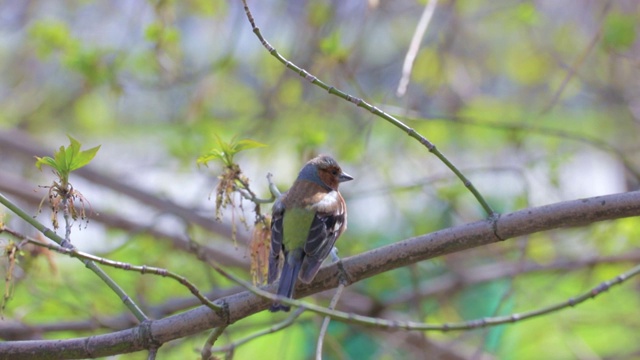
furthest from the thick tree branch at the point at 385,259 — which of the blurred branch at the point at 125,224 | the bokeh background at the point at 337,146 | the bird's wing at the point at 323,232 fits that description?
the blurred branch at the point at 125,224

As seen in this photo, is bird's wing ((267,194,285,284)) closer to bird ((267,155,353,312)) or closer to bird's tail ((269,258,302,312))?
bird ((267,155,353,312))

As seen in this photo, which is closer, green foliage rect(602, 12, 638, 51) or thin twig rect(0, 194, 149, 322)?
thin twig rect(0, 194, 149, 322)

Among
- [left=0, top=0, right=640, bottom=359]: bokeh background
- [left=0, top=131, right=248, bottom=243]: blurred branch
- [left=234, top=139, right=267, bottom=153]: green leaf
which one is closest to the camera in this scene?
[left=234, top=139, right=267, bottom=153]: green leaf

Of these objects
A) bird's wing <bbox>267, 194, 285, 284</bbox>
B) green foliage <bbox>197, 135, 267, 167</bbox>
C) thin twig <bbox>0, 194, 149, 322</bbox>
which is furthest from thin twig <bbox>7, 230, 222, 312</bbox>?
bird's wing <bbox>267, 194, 285, 284</bbox>

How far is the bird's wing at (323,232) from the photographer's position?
3.55m

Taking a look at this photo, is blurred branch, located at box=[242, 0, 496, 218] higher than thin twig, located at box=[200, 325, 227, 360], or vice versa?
blurred branch, located at box=[242, 0, 496, 218]

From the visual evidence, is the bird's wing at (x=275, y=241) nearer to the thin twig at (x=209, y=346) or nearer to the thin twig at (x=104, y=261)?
the thin twig at (x=209, y=346)

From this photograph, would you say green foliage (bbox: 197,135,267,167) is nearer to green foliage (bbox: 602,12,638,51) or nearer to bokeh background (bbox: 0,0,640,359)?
bokeh background (bbox: 0,0,640,359)

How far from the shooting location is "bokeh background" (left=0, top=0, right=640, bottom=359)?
5.88 metres

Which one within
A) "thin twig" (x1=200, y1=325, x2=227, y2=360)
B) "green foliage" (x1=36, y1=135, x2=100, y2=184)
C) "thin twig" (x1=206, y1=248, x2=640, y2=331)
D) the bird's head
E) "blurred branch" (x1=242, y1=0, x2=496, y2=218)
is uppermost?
the bird's head

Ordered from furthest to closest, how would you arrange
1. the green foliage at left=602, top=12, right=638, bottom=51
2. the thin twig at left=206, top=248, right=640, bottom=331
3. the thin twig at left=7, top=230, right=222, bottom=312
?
the green foliage at left=602, top=12, right=638, bottom=51 → the thin twig at left=7, top=230, right=222, bottom=312 → the thin twig at left=206, top=248, right=640, bottom=331

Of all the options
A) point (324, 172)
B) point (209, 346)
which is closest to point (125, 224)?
point (324, 172)

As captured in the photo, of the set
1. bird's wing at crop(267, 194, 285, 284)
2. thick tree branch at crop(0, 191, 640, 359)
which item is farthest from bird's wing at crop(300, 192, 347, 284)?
thick tree branch at crop(0, 191, 640, 359)

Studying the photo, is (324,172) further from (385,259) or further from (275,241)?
(385,259)
